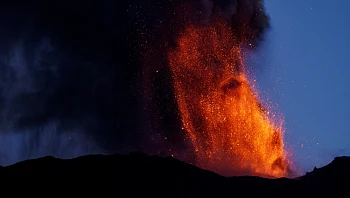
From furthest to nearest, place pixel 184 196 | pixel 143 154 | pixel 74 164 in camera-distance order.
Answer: pixel 143 154, pixel 74 164, pixel 184 196

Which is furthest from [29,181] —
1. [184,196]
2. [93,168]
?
[184,196]

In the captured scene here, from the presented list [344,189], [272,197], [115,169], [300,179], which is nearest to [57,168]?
[115,169]

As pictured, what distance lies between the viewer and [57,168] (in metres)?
62.9

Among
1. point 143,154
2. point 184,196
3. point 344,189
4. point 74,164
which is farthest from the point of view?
point 143,154

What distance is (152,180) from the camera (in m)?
60.6

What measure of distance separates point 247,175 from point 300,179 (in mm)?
7682

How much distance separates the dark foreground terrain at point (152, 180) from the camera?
58250 millimetres

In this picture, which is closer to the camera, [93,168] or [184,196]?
[184,196]

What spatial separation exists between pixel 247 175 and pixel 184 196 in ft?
40.9

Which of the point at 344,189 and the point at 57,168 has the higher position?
the point at 57,168

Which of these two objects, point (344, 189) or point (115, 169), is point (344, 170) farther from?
point (115, 169)

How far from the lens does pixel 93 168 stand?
6366 cm

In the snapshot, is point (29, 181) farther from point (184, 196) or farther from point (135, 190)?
point (184, 196)

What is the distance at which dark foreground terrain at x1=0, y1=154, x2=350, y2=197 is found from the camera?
5825 centimetres
